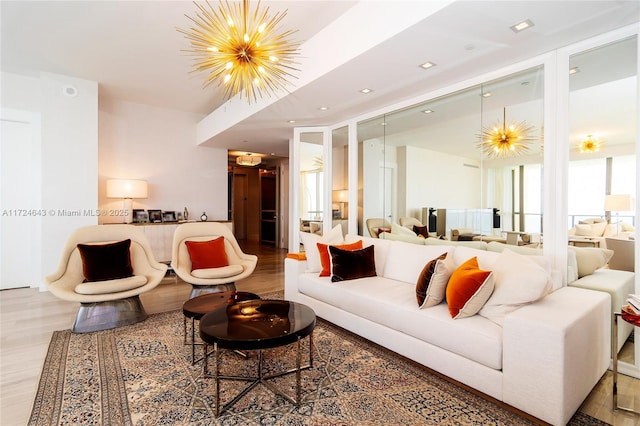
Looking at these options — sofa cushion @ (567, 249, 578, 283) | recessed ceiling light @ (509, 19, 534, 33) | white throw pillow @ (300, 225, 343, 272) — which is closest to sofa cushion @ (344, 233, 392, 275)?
white throw pillow @ (300, 225, 343, 272)

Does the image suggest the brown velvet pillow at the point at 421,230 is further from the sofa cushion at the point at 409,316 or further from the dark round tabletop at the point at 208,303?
the dark round tabletop at the point at 208,303

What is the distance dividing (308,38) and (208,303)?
2899mm

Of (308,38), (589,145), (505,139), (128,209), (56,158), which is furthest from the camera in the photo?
(128,209)

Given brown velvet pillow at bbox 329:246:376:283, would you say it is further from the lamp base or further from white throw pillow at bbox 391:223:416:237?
the lamp base

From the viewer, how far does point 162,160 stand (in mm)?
6176

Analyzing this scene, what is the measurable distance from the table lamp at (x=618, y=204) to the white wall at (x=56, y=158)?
19.5 feet

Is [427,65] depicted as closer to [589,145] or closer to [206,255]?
[589,145]

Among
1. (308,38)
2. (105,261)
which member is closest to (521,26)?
(308,38)

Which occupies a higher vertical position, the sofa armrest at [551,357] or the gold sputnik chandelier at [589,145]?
the gold sputnik chandelier at [589,145]

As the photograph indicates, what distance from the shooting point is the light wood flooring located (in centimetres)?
193

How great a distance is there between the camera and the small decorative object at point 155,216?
5.86 meters

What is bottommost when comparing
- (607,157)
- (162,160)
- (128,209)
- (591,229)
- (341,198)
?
(591,229)

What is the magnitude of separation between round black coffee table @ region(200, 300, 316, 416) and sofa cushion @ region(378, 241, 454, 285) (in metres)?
1.26

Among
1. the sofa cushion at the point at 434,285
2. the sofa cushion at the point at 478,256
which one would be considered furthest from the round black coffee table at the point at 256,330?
the sofa cushion at the point at 478,256
